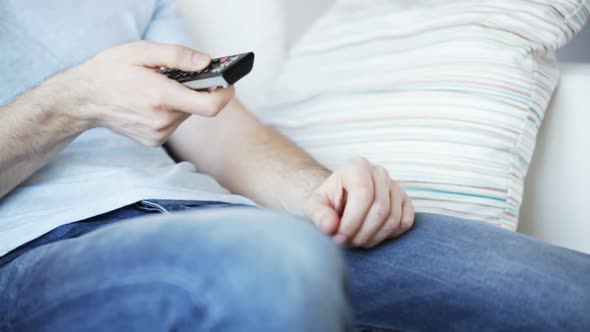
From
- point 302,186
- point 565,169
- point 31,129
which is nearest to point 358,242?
point 302,186

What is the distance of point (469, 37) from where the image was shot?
3.24ft

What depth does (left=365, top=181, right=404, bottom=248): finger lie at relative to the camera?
68 centimetres

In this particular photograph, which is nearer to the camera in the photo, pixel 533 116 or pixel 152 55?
pixel 152 55

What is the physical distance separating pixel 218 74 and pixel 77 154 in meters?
0.30

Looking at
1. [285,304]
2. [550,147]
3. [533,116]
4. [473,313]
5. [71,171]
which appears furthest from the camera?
[550,147]

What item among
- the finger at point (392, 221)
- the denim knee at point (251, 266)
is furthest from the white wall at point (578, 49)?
the denim knee at point (251, 266)

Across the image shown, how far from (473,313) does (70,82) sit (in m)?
0.48

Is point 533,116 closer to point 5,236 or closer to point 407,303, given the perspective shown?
point 407,303

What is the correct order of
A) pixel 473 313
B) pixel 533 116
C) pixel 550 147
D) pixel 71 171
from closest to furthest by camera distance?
pixel 473 313, pixel 71 171, pixel 533 116, pixel 550 147

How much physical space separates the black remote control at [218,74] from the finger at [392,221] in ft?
0.66

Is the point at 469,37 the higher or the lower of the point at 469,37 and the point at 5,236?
the higher

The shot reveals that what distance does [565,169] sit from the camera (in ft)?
3.50

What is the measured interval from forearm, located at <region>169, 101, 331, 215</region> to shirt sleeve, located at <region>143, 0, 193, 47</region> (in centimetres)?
12

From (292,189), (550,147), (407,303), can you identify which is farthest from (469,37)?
(407,303)
